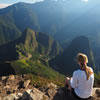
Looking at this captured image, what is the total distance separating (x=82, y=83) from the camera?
6.75m

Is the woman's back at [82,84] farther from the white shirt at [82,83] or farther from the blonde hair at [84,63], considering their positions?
the blonde hair at [84,63]

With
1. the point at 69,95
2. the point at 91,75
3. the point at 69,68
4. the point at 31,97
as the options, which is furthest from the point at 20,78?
the point at 69,68

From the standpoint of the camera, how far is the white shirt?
6.60 m

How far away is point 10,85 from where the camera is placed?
12164 millimetres

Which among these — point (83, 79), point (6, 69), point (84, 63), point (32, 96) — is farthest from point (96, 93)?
point (6, 69)

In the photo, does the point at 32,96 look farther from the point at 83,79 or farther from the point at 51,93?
the point at 83,79

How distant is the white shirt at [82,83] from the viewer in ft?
21.7

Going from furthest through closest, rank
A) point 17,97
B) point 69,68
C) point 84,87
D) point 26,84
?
point 69,68 → point 26,84 → point 17,97 → point 84,87

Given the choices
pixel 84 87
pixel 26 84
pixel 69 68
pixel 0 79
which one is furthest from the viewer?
pixel 69 68

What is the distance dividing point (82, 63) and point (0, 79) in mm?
10035

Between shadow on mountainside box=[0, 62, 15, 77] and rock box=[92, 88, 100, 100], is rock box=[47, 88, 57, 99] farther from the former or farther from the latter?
shadow on mountainside box=[0, 62, 15, 77]

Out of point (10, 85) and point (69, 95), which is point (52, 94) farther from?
point (10, 85)

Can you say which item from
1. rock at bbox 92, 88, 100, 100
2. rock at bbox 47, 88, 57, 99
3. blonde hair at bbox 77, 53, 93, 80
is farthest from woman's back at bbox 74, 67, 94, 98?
rock at bbox 47, 88, 57, 99

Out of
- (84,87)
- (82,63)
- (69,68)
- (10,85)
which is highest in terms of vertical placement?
(82,63)
